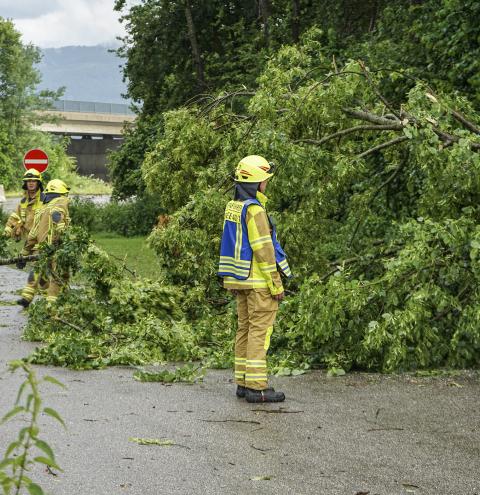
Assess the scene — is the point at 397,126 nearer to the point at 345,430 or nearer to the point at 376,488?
the point at 345,430

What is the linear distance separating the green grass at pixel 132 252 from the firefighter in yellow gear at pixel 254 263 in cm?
386

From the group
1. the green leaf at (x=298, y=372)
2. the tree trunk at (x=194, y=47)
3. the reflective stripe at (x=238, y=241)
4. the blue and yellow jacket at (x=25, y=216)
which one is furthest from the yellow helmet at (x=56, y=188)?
the tree trunk at (x=194, y=47)

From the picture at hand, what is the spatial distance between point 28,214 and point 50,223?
1.24m

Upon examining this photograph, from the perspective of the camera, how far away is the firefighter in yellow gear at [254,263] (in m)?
7.22

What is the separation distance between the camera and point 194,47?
91.8 feet

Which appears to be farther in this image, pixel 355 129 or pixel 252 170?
pixel 355 129

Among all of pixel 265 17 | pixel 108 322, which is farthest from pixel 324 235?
pixel 265 17

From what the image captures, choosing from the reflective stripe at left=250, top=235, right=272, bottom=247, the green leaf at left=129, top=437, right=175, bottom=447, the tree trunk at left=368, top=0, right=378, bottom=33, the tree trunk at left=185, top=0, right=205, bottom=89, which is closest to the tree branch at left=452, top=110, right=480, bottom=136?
the reflective stripe at left=250, top=235, right=272, bottom=247

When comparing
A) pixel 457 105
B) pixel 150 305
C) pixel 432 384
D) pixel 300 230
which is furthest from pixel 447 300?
pixel 150 305

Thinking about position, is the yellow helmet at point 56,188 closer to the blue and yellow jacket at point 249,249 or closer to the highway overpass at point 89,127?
the blue and yellow jacket at point 249,249

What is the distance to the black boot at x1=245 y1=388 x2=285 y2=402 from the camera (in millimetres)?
7176

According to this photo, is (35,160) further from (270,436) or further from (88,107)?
(88,107)

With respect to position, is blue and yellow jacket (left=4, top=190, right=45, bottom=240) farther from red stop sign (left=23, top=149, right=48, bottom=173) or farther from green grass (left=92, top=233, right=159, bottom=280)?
red stop sign (left=23, top=149, right=48, bottom=173)

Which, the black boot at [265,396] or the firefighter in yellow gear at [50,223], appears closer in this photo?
the black boot at [265,396]
